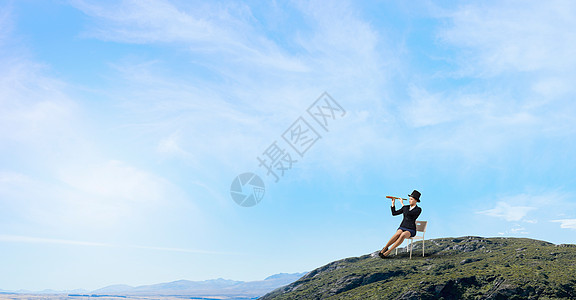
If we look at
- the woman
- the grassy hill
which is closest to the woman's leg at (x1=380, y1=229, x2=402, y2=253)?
the woman

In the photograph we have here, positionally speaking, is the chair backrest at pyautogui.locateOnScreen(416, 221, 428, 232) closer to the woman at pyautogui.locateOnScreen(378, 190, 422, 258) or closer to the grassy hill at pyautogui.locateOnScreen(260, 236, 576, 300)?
the woman at pyautogui.locateOnScreen(378, 190, 422, 258)

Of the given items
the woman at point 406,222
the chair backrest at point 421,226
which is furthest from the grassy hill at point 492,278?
the woman at point 406,222

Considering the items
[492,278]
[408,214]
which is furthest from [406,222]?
[492,278]

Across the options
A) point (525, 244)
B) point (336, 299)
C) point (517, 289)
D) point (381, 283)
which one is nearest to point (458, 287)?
point (517, 289)

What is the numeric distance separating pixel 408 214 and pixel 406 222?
1.67 feet

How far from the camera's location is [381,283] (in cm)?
18975

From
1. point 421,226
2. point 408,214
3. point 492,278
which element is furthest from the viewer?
point 492,278

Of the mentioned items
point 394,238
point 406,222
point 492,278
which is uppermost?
point 492,278

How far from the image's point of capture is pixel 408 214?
18953 millimetres

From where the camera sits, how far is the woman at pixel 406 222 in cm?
1877

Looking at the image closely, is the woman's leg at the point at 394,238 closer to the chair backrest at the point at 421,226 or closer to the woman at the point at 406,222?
the woman at the point at 406,222

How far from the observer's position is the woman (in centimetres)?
1877

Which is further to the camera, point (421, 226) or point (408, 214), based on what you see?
point (421, 226)

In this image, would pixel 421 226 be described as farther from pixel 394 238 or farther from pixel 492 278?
pixel 492 278
